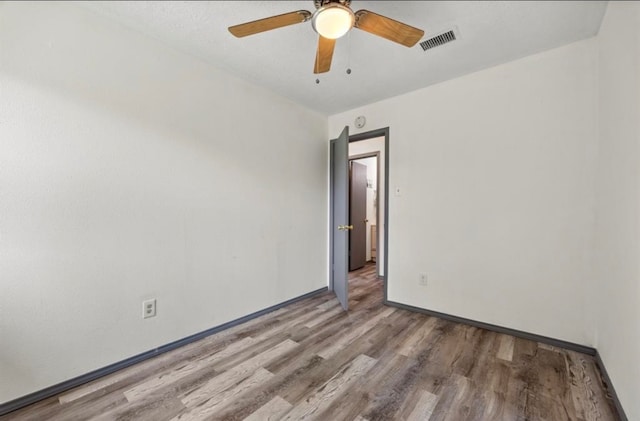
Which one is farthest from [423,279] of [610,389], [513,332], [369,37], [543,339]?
[369,37]

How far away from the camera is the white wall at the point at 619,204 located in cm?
127

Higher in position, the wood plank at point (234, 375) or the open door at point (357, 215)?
the open door at point (357, 215)

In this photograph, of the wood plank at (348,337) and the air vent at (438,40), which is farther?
the wood plank at (348,337)

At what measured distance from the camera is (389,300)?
9.82ft

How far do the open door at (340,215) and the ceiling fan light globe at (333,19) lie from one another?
56.1 inches

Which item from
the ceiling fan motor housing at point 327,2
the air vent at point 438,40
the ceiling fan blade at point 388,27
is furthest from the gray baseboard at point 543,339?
the ceiling fan motor housing at point 327,2

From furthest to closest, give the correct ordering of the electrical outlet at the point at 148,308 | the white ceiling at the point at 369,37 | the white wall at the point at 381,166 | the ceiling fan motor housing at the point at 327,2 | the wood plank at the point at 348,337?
the white wall at the point at 381,166, the wood plank at the point at 348,337, the electrical outlet at the point at 148,308, the white ceiling at the point at 369,37, the ceiling fan motor housing at the point at 327,2

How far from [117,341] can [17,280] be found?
0.67 meters

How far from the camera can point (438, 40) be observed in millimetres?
1964

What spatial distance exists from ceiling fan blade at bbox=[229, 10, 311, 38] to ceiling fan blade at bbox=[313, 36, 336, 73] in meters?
0.16

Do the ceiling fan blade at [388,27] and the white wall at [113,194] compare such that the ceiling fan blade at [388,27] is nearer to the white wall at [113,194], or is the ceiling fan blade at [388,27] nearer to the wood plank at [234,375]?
the white wall at [113,194]

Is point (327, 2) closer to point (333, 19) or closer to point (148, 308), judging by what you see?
point (333, 19)

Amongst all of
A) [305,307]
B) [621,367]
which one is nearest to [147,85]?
[305,307]

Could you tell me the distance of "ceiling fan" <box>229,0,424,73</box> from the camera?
1349 millimetres
